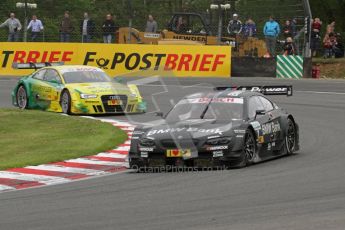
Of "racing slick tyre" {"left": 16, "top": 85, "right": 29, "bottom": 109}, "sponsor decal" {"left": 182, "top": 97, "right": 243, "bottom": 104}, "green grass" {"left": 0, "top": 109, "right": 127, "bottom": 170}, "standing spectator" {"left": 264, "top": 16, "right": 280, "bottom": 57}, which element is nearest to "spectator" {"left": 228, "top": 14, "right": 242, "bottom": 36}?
"standing spectator" {"left": 264, "top": 16, "right": 280, "bottom": 57}

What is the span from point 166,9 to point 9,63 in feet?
27.1

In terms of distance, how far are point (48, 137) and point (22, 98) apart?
6.59 m

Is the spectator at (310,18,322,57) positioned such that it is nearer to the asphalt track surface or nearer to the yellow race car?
the yellow race car

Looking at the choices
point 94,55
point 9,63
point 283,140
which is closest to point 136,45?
point 94,55

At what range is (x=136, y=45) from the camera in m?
35.2

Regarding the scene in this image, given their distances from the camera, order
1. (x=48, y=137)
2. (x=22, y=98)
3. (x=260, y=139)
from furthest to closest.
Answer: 1. (x=22, y=98)
2. (x=48, y=137)
3. (x=260, y=139)

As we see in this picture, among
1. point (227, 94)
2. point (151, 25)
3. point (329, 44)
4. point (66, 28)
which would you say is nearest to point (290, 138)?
point (227, 94)

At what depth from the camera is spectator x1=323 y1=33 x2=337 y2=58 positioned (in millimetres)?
35938

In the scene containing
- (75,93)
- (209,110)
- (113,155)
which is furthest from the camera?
(75,93)

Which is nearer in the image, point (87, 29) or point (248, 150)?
point (248, 150)

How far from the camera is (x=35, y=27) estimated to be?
1452 inches

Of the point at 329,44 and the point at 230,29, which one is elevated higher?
the point at 230,29

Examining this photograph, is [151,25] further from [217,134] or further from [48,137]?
[217,134]

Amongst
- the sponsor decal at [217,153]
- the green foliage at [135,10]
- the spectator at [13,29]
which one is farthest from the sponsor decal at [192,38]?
the sponsor decal at [217,153]
